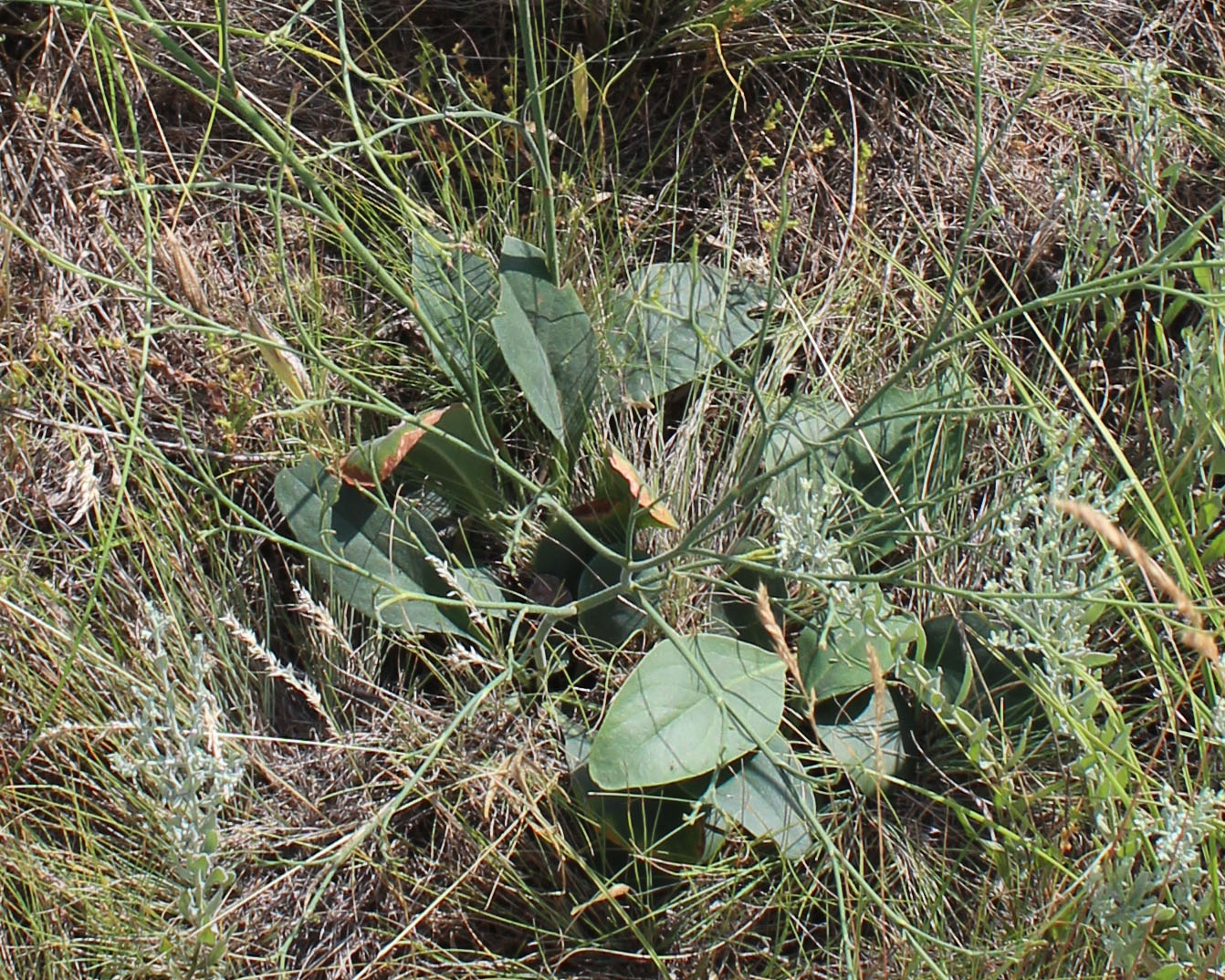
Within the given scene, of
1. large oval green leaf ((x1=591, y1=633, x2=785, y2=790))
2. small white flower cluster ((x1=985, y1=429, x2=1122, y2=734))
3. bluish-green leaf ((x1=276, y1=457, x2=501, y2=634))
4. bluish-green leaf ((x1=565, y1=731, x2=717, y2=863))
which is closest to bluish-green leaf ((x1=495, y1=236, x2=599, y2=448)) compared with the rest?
bluish-green leaf ((x1=276, y1=457, x2=501, y2=634))

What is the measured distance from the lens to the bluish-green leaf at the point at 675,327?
1.53 m

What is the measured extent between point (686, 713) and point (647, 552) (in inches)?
10.5

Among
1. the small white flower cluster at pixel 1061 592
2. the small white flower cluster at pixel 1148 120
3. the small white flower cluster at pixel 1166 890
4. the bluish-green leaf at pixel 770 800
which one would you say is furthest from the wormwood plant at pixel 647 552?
the small white flower cluster at pixel 1148 120

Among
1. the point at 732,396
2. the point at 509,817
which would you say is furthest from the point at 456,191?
the point at 509,817

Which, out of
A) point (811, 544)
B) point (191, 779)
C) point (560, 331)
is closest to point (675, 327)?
point (560, 331)

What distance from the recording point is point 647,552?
1502 millimetres

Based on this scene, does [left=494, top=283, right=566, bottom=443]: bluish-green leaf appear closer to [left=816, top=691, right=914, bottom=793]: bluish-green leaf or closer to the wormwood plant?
the wormwood plant

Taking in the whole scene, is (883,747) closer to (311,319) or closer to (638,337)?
(638,337)

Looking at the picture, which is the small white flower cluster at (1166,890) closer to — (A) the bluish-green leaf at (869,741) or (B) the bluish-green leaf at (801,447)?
(A) the bluish-green leaf at (869,741)

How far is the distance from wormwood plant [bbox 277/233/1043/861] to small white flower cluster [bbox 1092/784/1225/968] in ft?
0.80

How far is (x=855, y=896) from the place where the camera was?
134 cm

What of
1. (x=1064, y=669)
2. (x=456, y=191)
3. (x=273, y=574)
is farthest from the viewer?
(x=456, y=191)

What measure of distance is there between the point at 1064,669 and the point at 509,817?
0.68 metres

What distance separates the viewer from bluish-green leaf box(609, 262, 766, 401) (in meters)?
1.53
